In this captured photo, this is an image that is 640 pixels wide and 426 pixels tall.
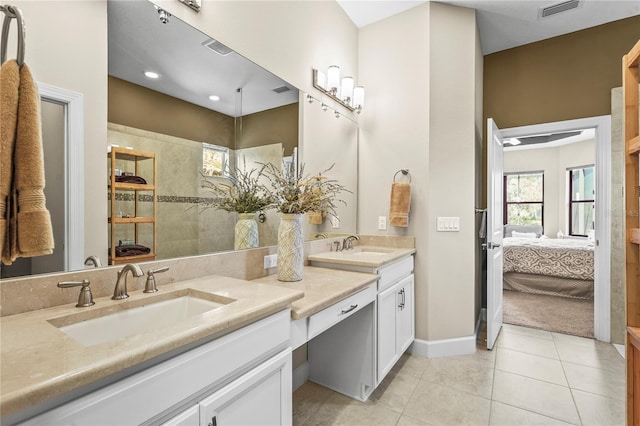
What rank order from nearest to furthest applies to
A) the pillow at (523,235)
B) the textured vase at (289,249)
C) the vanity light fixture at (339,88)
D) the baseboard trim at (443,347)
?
the textured vase at (289,249), the vanity light fixture at (339,88), the baseboard trim at (443,347), the pillow at (523,235)

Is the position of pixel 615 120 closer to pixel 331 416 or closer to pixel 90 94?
pixel 331 416

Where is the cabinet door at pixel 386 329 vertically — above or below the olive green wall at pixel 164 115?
below

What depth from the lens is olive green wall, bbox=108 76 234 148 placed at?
4.14 feet

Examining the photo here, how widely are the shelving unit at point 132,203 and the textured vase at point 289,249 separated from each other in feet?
2.10

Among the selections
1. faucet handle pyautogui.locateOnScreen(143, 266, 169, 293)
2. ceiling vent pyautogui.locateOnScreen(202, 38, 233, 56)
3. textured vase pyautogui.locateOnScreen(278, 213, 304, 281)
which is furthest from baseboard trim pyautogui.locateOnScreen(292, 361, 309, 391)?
ceiling vent pyautogui.locateOnScreen(202, 38, 233, 56)

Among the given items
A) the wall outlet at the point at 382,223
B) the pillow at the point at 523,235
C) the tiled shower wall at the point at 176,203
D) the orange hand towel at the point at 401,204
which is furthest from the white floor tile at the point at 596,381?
the pillow at the point at 523,235

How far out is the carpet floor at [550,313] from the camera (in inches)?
129

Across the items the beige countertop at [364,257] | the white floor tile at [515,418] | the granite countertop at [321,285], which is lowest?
the white floor tile at [515,418]

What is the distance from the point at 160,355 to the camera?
0.81 m

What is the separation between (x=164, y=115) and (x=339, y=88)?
5.54 ft

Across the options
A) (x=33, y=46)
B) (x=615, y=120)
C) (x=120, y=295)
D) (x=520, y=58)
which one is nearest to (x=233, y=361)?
(x=120, y=295)

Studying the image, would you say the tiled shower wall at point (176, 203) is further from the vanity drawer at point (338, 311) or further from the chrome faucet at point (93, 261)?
the vanity drawer at point (338, 311)

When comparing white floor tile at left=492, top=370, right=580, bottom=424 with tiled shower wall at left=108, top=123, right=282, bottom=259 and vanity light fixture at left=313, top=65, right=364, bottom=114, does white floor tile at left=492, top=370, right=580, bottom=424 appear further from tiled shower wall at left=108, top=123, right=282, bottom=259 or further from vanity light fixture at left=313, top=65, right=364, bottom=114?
vanity light fixture at left=313, top=65, right=364, bottom=114

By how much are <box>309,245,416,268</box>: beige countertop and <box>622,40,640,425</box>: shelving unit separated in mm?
1168
